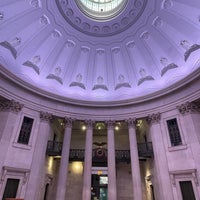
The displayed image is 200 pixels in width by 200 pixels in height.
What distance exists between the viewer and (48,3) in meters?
14.5

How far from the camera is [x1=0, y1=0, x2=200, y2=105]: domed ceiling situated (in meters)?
14.2

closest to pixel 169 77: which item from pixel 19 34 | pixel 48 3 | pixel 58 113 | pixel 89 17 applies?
pixel 89 17

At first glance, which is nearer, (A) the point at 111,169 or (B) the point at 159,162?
(B) the point at 159,162

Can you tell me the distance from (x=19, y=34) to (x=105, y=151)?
13285mm

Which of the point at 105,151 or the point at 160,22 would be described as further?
the point at 105,151

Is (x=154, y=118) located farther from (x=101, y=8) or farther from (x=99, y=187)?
(x=101, y=8)

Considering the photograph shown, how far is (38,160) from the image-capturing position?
13.7 meters

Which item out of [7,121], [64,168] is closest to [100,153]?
[64,168]

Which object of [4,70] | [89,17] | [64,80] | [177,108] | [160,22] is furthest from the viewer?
[64,80]

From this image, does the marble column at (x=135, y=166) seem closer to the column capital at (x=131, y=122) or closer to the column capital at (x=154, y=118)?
the column capital at (x=131, y=122)

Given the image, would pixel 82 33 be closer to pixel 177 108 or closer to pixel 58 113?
pixel 58 113

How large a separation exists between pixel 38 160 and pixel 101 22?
13.7 meters

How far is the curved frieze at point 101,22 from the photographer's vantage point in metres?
15.3

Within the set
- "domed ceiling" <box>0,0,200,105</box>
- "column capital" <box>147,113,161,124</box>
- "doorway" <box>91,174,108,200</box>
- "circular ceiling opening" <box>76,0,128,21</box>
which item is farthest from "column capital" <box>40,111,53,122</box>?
"circular ceiling opening" <box>76,0,128,21</box>
